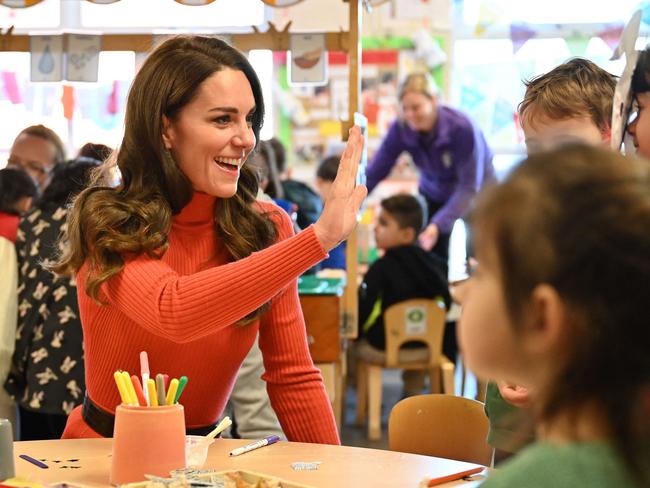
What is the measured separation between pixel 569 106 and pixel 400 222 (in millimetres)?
3046

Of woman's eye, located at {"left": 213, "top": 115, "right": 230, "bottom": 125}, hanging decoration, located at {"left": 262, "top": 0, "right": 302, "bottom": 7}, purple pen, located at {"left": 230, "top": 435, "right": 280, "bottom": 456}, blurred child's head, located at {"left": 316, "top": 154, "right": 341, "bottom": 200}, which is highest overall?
hanging decoration, located at {"left": 262, "top": 0, "right": 302, "bottom": 7}

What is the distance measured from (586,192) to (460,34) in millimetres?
6448

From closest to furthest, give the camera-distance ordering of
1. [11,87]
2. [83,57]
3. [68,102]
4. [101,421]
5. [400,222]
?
[101,421], [83,57], [400,222], [68,102], [11,87]

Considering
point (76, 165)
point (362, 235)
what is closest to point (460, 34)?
point (362, 235)

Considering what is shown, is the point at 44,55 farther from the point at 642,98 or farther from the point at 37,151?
the point at 642,98

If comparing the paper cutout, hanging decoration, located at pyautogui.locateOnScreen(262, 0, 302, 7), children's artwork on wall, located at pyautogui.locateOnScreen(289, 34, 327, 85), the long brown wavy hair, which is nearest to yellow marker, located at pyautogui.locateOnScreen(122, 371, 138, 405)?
the long brown wavy hair

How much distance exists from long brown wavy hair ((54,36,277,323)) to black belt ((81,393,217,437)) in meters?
0.21

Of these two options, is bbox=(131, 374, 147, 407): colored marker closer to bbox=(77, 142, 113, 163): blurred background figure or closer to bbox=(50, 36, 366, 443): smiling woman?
bbox=(50, 36, 366, 443): smiling woman

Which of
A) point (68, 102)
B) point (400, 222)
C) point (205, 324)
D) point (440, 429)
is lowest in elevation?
point (440, 429)

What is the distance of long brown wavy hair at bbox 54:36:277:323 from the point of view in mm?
1627

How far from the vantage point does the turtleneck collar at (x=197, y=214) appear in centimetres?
177

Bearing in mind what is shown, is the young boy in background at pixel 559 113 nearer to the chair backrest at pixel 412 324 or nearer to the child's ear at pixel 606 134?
the child's ear at pixel 606 134

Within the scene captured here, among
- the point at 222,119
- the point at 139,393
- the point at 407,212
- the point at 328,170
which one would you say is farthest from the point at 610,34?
the point at 139,393

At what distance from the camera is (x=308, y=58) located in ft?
11.1
